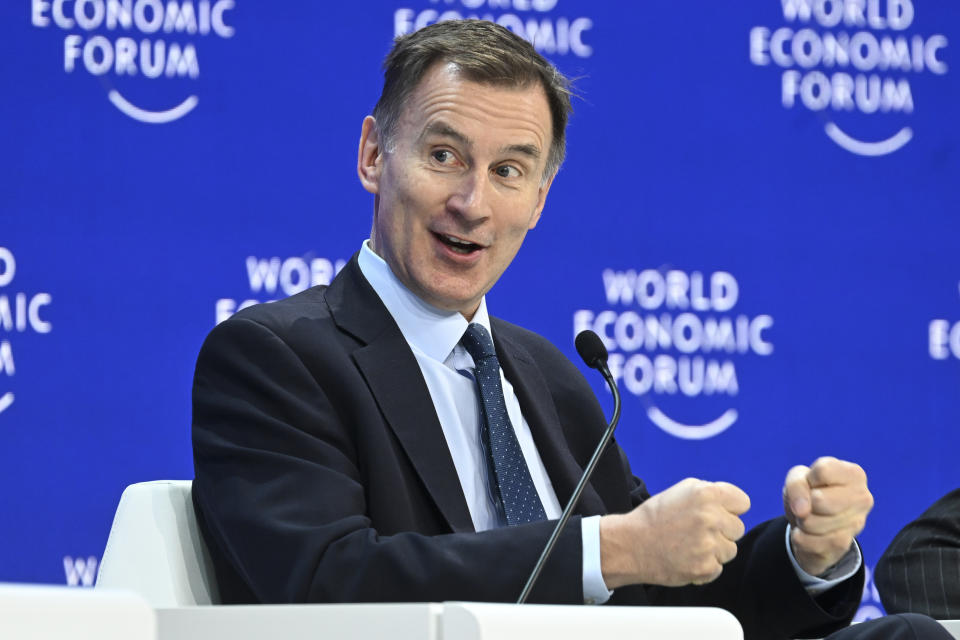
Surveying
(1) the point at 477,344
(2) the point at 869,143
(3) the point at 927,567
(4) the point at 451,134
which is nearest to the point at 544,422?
(1) the point at 477,344

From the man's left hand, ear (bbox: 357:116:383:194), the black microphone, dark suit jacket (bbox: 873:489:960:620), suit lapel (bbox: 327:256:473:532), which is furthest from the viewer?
dark suit jacket (bbox: 873:489:960:620)

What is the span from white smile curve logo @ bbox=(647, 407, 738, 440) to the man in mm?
898

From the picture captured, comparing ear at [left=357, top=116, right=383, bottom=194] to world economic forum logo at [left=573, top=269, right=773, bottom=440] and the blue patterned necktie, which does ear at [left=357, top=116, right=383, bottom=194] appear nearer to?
the blue patterned necktie

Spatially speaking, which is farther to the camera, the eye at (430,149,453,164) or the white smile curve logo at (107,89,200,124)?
the white smile curve logo at (107,89,200,124)

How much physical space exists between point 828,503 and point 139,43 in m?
1.96

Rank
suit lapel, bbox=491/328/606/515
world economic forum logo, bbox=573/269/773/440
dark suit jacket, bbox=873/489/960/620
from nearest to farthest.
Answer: suit lapel, bbox=491/328/606/515 < dark suit jacket, bbox=873/489/960/620 < world economic forum logo, bbox=573/269/773/440

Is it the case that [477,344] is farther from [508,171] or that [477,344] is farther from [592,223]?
[592,223]

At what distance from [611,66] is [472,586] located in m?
2.03

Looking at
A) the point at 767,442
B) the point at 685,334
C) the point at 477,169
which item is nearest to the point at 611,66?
the point at 685,334

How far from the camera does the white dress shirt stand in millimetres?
2008

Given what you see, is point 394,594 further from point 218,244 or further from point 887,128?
point 887,128

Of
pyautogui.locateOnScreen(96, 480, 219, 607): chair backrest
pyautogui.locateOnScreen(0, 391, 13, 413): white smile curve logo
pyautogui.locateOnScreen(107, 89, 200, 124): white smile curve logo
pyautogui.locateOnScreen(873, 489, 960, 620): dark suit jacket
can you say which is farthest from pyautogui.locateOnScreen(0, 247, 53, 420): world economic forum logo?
pyautogui.locateOnScreen(873, 489, 960, 620): dark suit jacket

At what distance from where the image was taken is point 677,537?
1.60 m

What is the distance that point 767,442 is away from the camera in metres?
3.36
